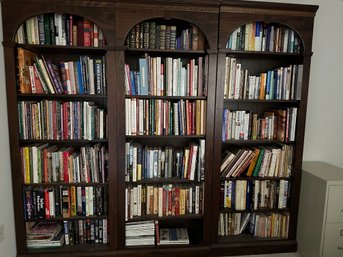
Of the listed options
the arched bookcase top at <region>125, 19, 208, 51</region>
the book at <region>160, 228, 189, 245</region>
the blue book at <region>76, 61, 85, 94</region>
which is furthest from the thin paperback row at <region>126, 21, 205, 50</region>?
the book at <region>160, 228, 189, 245</region>

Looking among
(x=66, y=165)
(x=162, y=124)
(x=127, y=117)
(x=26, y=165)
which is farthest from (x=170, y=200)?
(x=26, y=165)

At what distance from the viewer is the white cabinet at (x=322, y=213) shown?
1712 mm

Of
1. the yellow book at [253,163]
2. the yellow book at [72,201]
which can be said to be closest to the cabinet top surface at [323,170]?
the yellow book at [253,163]

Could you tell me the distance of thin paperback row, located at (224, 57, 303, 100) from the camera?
71.9 inches

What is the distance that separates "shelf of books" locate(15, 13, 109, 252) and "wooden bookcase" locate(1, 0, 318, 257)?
4 centimetres

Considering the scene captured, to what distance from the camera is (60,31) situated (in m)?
1.65

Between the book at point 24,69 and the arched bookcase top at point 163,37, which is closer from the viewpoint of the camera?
the book at point 24,69

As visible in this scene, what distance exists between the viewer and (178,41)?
70.5 inches

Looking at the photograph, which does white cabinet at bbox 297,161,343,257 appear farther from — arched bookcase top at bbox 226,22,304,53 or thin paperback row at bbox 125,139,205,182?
arched bookcase top at bbox 226,22,304,53

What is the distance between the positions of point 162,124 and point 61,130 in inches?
29.4

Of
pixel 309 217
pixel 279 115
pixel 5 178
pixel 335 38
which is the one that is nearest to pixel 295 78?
pixel 279 115

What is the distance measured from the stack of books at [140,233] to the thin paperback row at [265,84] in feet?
3.94

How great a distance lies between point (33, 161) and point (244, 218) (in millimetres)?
1767

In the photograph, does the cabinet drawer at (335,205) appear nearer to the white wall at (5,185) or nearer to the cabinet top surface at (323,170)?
the cabinet top surface at (323,170)
